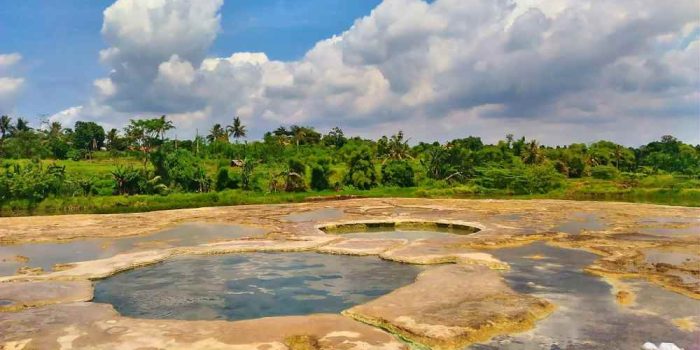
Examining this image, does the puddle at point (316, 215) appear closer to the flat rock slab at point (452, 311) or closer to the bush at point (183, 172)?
the flat rock slab at point (452, 311)

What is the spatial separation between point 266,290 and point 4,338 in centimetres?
826

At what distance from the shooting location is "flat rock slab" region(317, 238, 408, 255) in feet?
83.5

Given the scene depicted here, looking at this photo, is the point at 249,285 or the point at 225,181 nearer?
the point at 249,285

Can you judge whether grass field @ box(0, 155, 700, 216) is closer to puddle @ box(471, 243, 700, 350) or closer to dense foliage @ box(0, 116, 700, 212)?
dense foliage @ box(0, 116, 700, 212)

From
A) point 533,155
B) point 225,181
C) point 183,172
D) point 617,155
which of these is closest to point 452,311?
point 183,172

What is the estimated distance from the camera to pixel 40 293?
58.2 feet

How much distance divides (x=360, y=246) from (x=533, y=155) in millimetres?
63765

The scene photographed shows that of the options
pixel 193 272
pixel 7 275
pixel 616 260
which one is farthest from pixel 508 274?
pixel 7 275

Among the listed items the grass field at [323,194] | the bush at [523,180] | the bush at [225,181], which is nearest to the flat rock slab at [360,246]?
the grass field at [323,194]

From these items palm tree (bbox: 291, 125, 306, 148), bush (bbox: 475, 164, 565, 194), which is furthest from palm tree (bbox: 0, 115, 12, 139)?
bush (bbox: 475, 164, 565, 194)

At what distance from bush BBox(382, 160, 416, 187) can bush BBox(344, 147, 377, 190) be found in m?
2.87

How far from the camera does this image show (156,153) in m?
63.2

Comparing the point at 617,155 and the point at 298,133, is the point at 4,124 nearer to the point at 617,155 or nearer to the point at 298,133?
the point at 298,133

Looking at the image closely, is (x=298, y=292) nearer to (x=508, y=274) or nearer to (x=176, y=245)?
(x=508, y=274)
